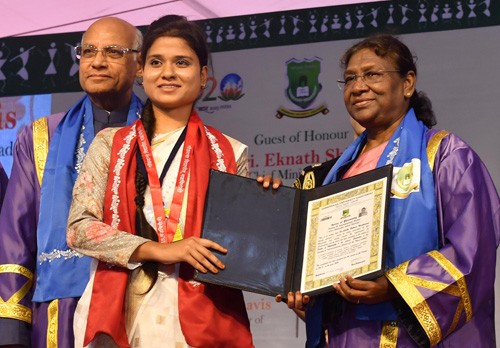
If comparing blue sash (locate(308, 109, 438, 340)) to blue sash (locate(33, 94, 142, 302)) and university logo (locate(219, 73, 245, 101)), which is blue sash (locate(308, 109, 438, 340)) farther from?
university logo (locate(219, 73, 245, 101))

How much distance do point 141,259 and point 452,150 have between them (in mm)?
1010

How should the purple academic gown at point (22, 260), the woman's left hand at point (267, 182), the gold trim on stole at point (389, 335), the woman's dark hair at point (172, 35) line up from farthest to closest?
the purple academic gown at point (22, 260)
the woman's dark hair at point (172, 35)
the woman's left hand at point (267, 182)
the gold trim on stole at point (389, 335)

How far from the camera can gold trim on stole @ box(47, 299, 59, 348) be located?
13.5ft

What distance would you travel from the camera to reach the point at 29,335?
13.8ft

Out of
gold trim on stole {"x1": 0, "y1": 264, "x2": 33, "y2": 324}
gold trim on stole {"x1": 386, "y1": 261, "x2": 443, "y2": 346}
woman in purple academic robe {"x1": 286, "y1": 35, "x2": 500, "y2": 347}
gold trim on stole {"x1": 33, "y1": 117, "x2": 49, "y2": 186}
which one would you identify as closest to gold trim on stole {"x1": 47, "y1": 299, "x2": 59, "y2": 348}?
gold trim on stole {"x1": 0, "y1": 264, "x2": 33, "y2": 324}

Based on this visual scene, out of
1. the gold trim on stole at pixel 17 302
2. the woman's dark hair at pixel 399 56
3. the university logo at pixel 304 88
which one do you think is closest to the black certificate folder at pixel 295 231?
the woman's dark hair at pixel 399 56

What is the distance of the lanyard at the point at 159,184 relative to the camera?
12.0 ft

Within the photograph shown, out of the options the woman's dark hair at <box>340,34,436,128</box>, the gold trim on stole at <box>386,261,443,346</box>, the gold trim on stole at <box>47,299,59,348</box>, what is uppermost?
the woman's dark hair at <box>340,34,436,128</box>

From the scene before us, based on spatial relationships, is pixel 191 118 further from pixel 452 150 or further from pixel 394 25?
pixel 394 25

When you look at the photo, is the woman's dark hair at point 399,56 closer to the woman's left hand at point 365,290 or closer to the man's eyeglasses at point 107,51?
the woman's left hand at point 365,290

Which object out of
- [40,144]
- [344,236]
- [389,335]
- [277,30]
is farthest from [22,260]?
[277,30]

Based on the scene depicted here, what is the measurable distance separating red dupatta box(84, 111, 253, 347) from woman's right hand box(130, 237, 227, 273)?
0.29ft

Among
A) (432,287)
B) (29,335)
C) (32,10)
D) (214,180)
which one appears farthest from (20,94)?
(432,287)

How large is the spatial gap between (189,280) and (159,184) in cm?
31
